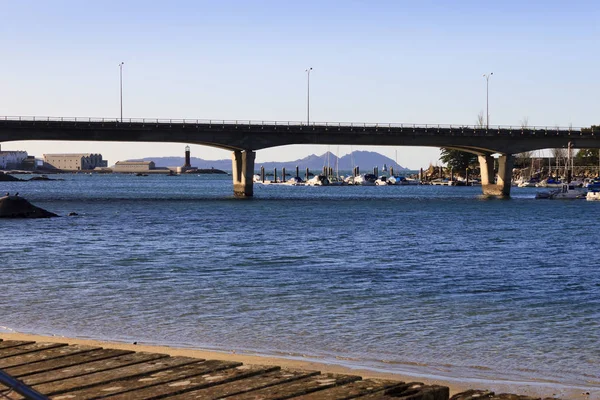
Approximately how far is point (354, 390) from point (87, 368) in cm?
356

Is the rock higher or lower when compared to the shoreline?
higher

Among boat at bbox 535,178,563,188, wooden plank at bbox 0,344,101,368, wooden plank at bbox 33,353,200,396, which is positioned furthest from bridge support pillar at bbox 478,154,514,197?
wooden plank at bbox 33,353,200,396

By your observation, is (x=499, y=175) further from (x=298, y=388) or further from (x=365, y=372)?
(x=298, y=388)

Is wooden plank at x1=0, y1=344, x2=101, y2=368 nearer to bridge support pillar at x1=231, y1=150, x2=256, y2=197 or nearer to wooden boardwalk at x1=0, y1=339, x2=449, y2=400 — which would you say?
wooden boardwalk at x1=0, y1=339, x2=449, y2=400

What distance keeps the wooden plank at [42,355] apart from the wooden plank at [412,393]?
181 inches

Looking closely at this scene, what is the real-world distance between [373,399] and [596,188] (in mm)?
132225

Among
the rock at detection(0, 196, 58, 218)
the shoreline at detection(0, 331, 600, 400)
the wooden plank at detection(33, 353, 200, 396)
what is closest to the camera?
the wooden plank at detection(33, 353, 200, 396)

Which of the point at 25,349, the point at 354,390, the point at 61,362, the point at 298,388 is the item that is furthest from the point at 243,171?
the point at 354,390

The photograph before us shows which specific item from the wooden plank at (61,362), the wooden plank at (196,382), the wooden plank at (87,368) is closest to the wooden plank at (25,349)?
the wooden plank at (61,362)

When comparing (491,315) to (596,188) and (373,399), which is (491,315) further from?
(596,188)

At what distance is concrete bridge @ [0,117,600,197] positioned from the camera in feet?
340

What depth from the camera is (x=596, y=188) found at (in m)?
135

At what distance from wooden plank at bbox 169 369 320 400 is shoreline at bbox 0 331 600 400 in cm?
216

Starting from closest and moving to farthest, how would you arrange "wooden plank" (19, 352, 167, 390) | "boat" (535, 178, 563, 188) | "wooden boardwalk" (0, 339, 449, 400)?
"wooden boardwalk" (0, 339, 449, 400) < "wooden plank" (19, 352, 167, 390) < "boat" (535, 178, 563, 188)
